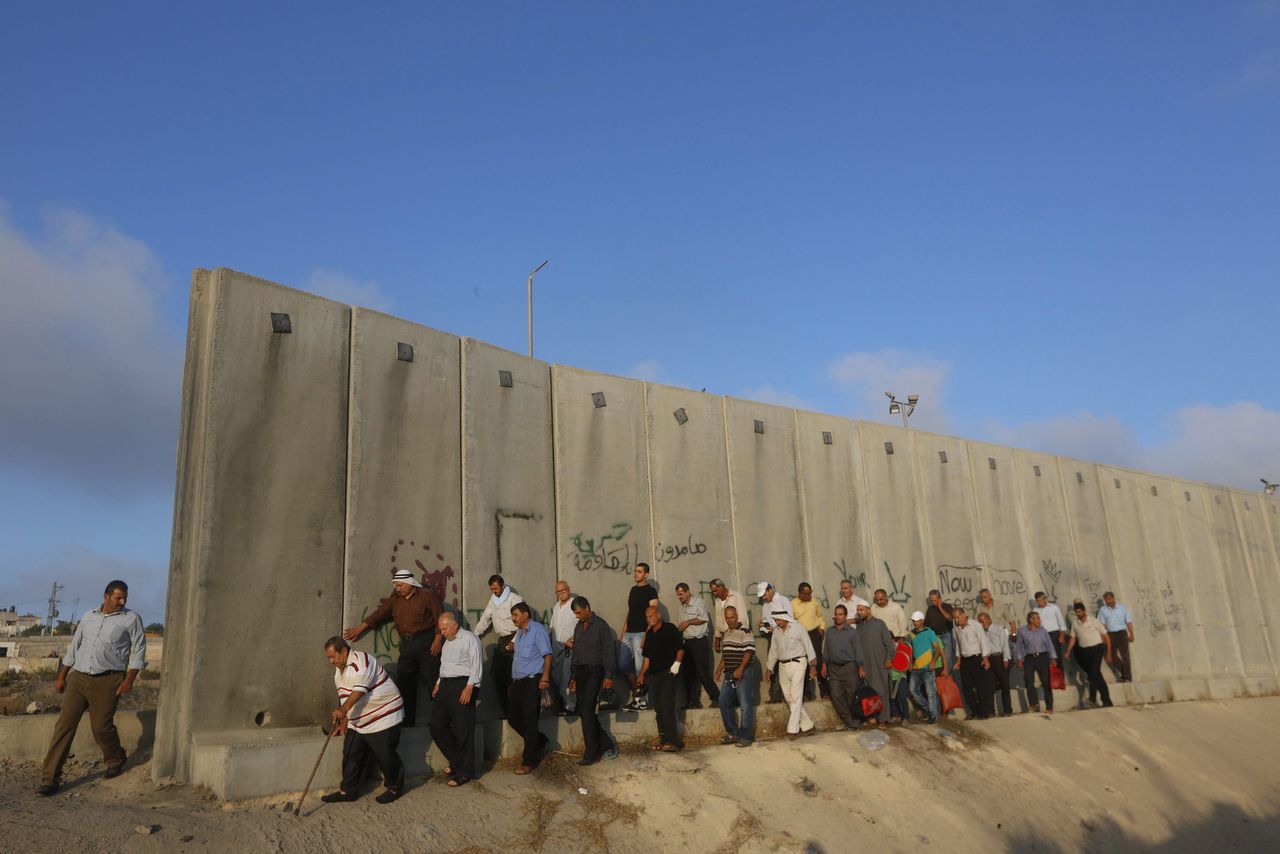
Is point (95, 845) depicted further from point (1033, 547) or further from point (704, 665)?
point (1033, 547)

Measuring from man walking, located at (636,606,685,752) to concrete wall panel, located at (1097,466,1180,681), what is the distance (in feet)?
47.4

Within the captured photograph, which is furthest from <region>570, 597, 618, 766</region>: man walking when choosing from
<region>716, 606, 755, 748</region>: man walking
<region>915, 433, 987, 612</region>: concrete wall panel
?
<region>915, 433, 987, 612</region>: concrete wall panel

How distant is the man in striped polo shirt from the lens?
320 inches

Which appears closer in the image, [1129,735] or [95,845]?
[95,845]

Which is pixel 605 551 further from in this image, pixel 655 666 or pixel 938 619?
pixel 938 619

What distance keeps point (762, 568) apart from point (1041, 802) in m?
4.85

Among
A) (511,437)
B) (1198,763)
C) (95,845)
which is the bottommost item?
(1198,763)

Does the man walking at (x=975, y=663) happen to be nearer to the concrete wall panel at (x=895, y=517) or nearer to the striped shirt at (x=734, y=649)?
the concrete wall panel at (x=895, y=517)

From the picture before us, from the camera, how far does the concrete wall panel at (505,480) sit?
1141 cm

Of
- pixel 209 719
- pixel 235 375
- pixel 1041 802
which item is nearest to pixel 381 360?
pixel 235 375

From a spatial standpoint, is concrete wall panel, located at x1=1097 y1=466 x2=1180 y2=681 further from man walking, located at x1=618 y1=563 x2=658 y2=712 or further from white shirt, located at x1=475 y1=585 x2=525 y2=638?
white shirt, located at x1=475 y1=585 x2=525 y2=638

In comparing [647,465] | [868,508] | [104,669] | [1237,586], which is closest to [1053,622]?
[868,508]

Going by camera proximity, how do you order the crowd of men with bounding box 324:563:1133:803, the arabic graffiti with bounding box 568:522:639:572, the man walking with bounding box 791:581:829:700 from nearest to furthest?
the crowd of men with bounding box 324:563:1133:803
the arabic graffiti with bounding box 568:522:639:572
the man walking with bounding box 791:581:829:700

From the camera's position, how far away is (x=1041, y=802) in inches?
470
